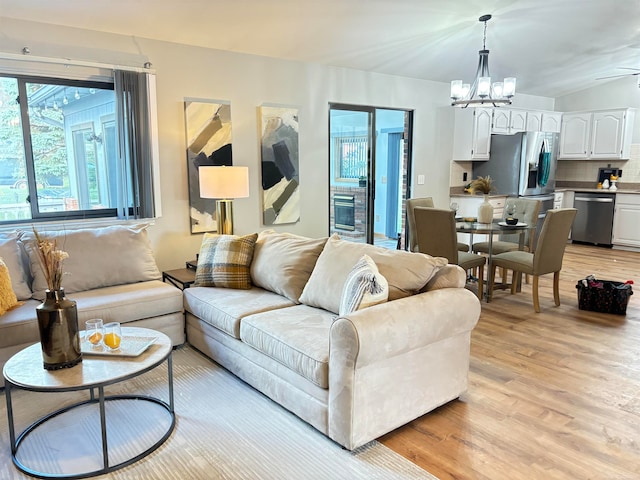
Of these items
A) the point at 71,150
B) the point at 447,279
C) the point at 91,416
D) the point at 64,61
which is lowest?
the point at 91,416

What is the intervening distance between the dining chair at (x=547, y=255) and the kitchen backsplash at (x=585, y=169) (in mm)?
2638

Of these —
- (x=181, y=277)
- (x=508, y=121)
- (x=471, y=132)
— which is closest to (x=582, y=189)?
(x=508, y=121)

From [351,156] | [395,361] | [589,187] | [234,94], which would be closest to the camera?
[395,361]

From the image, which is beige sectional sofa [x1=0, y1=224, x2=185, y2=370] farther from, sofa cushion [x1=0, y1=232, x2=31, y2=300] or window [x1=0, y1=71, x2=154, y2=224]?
window [x1=0, y1=71, x2=154, y2=224]

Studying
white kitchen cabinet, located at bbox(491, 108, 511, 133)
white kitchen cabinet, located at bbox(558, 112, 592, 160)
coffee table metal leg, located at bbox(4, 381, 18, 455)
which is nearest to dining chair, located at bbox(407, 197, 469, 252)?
white kitchen cabinet, located at bbox(491, 108, 511, 133)

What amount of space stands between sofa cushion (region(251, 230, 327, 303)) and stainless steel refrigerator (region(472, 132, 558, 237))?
4361 millimetres

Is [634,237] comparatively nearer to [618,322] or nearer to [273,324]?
[618,322]

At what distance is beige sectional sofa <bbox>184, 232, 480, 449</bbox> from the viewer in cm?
215

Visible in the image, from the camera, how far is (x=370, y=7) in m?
3.99

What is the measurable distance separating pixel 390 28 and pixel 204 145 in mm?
2133

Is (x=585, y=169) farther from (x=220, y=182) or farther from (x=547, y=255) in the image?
(x=220, y=182)

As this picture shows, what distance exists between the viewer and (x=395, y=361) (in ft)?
7.45

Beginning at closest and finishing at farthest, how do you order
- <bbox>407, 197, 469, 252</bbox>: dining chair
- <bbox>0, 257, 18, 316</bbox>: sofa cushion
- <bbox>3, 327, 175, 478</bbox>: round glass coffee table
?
<bbox>3, 327, 175, 478</bbox>: round glass coffee table < <bbox>0, 257, 18, 316</bbox>: sofa cushion < <bbox>407, 197, 469, 252</bbox>: dining chair

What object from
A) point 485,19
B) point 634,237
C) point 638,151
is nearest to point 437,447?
point 485,19
